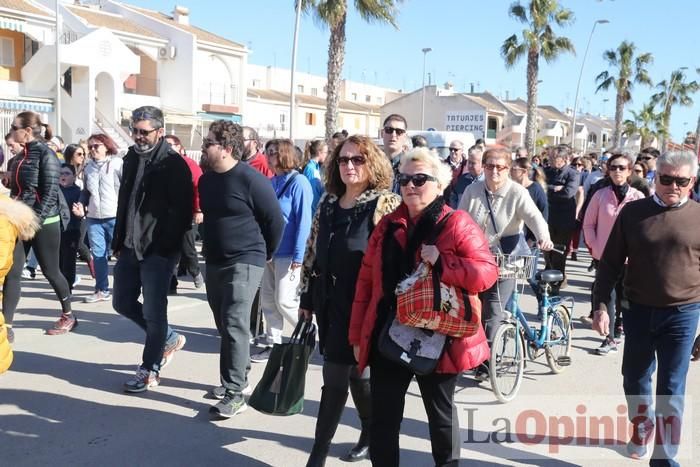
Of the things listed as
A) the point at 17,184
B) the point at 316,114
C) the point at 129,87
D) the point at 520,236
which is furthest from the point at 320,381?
the point at 316,114

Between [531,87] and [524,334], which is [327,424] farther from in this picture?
[531,87]

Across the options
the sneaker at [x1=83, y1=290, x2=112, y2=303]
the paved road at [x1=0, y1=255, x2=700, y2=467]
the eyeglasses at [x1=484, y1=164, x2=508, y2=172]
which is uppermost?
the eyeglasses at [x1=484, y1=164, x2=508, y2=172]

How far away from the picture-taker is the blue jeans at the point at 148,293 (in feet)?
16.1

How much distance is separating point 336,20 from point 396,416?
60.1ft

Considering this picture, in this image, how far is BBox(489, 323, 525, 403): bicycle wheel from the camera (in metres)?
5.19

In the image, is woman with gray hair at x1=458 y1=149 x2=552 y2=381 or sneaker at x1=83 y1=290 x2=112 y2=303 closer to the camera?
woman with gray hair at x1=458 y1=149 x2=552 y2=381

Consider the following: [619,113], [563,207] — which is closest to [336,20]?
[563,207]

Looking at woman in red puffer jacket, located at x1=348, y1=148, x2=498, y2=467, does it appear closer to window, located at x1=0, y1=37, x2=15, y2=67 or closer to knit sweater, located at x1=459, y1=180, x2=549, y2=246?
knit sweater, located at x1=459, y1=180, x2=549, y2=246

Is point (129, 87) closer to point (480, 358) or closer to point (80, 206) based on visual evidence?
point (80, 206)

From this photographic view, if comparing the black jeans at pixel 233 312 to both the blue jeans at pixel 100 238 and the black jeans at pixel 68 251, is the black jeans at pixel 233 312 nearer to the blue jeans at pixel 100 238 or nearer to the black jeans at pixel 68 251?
the blue jeans at pixel 100 238

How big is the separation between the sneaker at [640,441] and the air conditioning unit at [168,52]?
3290cm

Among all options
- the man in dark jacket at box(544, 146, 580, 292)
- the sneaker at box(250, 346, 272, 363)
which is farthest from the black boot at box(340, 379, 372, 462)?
the man in dark jacket at box(544, 146, 580, 292)

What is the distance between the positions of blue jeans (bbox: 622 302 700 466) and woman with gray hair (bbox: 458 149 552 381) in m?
1.38

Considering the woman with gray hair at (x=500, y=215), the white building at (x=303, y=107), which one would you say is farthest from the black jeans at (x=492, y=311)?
the white building at (x=303, y=107)
